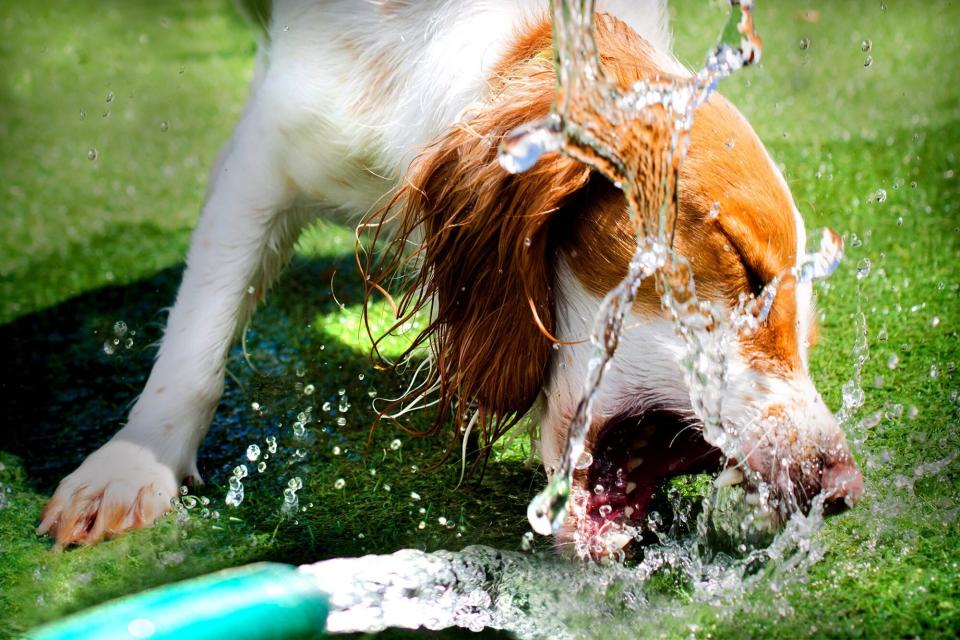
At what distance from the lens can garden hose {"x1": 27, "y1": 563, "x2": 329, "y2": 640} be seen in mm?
1880

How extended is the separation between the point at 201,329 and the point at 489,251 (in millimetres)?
925

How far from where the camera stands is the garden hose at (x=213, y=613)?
1.88m

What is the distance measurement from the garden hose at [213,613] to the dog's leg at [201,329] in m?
0.50

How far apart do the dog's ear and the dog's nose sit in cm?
61

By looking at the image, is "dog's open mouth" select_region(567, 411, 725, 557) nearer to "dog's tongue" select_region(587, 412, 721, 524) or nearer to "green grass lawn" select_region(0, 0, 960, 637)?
"dog's tongue" select_region(587, 412, 721, 524)

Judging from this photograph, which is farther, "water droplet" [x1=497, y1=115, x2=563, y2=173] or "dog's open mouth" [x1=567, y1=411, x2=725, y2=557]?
"dog's open mouth" [x1=567, y1=411, x2=725, y2=557]

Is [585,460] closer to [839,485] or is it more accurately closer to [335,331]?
[839,485]

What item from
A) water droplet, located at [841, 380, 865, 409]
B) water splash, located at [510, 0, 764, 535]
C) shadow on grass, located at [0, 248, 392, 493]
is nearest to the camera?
water splash, located at [510, 0, 764, 535]

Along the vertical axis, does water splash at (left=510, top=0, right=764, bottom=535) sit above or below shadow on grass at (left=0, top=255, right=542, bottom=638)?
above

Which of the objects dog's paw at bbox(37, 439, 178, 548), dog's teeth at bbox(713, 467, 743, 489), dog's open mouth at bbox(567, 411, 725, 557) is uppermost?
dog's teeth at bbox(713, 467, 743, 489)

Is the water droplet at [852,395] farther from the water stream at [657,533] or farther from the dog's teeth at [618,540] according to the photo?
the dog's teeth at [618,540]

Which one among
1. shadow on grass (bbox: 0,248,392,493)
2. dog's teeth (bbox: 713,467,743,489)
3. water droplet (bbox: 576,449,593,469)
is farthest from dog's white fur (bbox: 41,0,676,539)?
dog's teeth (bbox: 713,467,743,489)

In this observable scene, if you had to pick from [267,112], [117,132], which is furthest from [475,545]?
[117,132]

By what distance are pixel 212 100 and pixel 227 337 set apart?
147 inches
